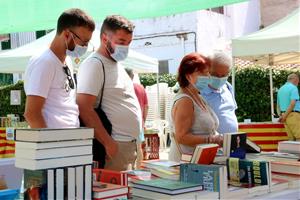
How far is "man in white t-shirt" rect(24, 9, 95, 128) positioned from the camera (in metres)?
2.27

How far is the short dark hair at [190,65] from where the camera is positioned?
109 inches

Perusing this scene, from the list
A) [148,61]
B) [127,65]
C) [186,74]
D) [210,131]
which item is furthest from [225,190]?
[148,61]

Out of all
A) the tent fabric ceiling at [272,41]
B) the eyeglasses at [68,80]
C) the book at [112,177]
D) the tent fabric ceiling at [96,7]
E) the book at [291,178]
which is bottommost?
the book at [291,178]

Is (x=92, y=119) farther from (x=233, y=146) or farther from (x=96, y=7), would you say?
(x=96, y=7)

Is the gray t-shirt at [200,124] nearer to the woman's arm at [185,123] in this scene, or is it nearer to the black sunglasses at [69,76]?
the woman's arm at [185,123]

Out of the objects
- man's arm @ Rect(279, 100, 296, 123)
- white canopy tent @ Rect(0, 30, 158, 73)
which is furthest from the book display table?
white canopy tent @ Rect(0, 30, 158, 73)

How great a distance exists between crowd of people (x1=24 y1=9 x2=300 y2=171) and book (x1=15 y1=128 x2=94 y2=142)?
67cm

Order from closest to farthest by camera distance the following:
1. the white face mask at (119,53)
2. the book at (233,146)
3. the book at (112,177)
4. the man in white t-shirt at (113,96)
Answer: the book at (112,177), the book at (233,146), the man in white t-shirt at (113,96), the white face mask at (119,53)

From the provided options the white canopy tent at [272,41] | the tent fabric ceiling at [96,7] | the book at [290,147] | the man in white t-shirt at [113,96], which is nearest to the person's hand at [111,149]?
the man in white t-shirt at [113,96]

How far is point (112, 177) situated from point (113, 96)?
873 mm

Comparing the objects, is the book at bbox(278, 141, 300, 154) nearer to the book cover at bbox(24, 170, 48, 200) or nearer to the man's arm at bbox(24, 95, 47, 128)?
the man's arm at bbox(24, 95, 47, 128)

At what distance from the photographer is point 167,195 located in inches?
63.8

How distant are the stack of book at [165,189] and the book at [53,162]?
0.85ft

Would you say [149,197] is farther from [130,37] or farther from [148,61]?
[148,61]
